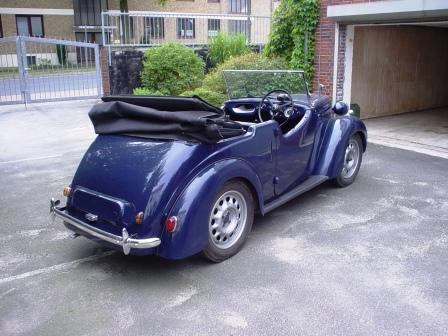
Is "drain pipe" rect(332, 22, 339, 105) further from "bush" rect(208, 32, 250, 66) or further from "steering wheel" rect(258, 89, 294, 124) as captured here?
"steering wheel" rect(258, 89, 294, 124)

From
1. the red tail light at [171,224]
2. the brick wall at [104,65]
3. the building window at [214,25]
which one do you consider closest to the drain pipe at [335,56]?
the building window at [214,25]

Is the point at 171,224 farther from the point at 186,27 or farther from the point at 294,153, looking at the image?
the point at 186,27

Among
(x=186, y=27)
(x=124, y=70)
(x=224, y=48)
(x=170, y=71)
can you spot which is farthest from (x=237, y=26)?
(x=124, y=70)

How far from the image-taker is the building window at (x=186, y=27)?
15850mm

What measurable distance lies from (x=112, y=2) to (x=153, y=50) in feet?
78.4

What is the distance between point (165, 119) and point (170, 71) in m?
9.16

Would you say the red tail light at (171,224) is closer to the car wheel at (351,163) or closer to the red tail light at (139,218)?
the red tail light at (139,218)

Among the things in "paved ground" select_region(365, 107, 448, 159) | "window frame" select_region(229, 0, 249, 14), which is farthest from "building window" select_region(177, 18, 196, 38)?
"window frame" select_region(229, 0, 249, 14)

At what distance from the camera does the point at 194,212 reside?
3551 millimetres

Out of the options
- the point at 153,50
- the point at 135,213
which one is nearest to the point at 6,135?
the point at 153,50

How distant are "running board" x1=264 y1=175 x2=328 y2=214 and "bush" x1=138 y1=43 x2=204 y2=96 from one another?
781 cm

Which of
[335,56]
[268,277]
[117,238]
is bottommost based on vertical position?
[268,277]

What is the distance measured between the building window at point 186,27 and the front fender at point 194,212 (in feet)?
41.5

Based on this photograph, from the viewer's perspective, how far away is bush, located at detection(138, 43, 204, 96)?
1256 cm
